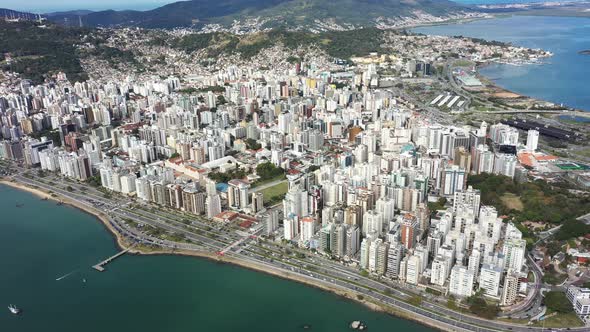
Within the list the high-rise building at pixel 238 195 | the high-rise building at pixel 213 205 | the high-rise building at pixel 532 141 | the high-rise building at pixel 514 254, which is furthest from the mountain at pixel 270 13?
the high-rise building at pixel 514 254

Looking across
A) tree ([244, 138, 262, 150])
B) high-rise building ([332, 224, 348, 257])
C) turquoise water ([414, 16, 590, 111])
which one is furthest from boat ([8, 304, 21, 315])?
turquoise water ([414, 16, 590, 111])

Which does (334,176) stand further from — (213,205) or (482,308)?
(482,308)

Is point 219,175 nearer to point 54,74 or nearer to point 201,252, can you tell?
point 201,252

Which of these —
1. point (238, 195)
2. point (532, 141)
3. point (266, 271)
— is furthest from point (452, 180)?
point (266, 271)

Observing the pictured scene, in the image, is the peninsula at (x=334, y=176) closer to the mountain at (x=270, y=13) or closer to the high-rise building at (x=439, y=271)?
the high-rise building at (x=439, y=271)

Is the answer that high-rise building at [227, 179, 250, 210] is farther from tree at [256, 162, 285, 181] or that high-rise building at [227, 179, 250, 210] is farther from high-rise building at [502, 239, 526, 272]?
high-rise building at [502, 239, 526, 272]

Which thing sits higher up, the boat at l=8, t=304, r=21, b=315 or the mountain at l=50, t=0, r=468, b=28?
the mountain at l=50, t=0, r=468, b=28
